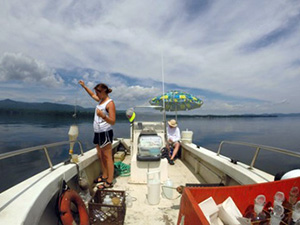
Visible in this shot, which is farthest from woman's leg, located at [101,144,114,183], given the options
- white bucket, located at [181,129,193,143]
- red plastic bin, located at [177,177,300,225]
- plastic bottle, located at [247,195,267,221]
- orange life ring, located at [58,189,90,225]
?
white bucket, located at [181,129,193,143]

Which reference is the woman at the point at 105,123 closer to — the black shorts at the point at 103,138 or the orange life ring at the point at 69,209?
the black shorts at the point at 103,138

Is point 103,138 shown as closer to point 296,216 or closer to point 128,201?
point 128,201

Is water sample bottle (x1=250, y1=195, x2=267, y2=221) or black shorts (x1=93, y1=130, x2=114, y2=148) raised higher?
black shorts (x1=93, y1=130, x2=114, y2=148)

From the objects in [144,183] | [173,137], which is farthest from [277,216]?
[173,137]

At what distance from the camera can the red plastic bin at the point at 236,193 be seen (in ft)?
3.16

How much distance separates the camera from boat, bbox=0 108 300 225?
1.07 m

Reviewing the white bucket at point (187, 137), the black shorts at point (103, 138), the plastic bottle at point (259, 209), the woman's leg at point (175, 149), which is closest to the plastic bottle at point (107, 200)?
the black shorts at point (103, 138)

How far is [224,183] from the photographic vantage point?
2.33m

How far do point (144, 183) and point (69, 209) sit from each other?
1506 millimetres

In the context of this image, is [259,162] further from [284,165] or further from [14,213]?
[14,213]

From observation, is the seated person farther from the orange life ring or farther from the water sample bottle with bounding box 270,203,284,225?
the water sample bottle with bounding box 270,203,284,225

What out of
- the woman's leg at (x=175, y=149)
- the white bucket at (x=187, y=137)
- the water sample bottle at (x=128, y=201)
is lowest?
the water sample bottle at (x=128, y=201)

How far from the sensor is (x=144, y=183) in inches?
113

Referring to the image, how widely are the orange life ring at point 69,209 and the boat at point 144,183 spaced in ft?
0.35
